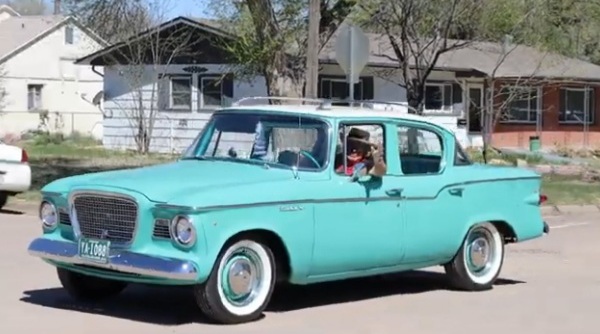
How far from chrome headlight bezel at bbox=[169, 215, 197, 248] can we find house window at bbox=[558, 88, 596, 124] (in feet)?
122

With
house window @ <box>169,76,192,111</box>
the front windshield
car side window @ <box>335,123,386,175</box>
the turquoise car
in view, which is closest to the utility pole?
the turquoise car

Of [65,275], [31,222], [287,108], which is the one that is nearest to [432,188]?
[287,108]

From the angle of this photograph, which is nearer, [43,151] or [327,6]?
[327,6]

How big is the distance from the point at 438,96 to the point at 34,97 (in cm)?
2182

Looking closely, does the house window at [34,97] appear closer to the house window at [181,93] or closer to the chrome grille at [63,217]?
the house window at [181,93]

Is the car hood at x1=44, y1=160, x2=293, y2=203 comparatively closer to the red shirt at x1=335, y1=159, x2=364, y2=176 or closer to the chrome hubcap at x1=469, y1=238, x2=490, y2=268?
the red shirt at x1=335, y1=159, x2=364, y2=176

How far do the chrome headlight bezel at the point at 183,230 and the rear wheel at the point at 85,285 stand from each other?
1.44 meters

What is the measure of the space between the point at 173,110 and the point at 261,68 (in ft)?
49.1

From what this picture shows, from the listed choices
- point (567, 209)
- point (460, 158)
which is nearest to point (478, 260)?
point (460, 158)

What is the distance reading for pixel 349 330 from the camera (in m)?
9.45

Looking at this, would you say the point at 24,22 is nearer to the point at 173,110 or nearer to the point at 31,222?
the point at 173,110

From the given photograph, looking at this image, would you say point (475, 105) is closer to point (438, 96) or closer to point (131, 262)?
point (438, 96)

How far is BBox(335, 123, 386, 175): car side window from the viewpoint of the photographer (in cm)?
1038

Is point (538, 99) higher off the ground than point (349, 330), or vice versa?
point (538, 99)
